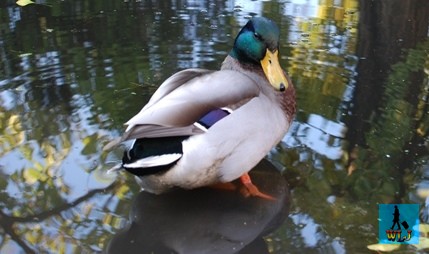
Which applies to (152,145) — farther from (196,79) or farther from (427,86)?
(427,86)

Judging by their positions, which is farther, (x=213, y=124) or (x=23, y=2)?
(x=23, y=2)

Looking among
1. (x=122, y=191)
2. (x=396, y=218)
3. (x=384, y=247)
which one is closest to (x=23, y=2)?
(x=122, y=191)

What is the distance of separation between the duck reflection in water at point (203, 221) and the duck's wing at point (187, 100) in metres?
0.32

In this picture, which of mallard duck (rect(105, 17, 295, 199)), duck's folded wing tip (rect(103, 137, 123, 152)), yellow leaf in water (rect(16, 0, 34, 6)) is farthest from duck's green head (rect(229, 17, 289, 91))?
yellow leaf in water (rect(16, 0, 34, 6))

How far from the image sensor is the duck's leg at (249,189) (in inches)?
98.0

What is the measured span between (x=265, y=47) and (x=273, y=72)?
11cm

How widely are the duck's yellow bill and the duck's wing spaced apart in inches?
3.3

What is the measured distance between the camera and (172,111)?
2242 millimetres

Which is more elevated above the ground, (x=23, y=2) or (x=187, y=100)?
(x=23, y=2)

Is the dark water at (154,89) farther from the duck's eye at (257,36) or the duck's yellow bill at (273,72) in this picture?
the duck's eye at (257,36)

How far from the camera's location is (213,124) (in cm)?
227

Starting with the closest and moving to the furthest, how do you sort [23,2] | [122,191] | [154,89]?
[122,191]
[154,89]
[23,2]

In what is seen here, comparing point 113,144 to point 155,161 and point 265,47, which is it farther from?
point 265,47

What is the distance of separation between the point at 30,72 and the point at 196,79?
1.49 metres
